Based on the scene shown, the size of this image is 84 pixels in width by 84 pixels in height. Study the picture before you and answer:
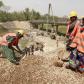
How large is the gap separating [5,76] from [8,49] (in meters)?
2.20

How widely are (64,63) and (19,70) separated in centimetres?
188

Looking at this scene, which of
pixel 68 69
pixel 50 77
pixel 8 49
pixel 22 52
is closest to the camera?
pixel 50 77

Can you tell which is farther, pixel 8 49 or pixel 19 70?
pixel 8 49

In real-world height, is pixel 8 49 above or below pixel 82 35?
below

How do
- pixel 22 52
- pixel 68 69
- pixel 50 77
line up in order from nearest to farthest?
1. pixel 50 77
2. pixel 68 69
3. pixel 22 52

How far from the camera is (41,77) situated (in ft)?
31.8

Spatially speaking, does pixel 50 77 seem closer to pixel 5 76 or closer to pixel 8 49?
pixel 5 76

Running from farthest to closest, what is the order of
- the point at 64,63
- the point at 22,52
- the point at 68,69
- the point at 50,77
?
the point at 22,52
the point at 64,63
the point at 68,69
the point at 50,77

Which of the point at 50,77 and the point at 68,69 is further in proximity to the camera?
the point at 68,69

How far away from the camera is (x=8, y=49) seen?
12102mm

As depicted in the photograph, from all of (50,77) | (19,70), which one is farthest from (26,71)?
(50,77)

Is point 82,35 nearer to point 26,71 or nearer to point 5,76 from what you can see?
point 26,71

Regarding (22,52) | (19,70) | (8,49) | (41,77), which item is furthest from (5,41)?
(41,77)

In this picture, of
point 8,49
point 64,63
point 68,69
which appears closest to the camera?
point 68,69
